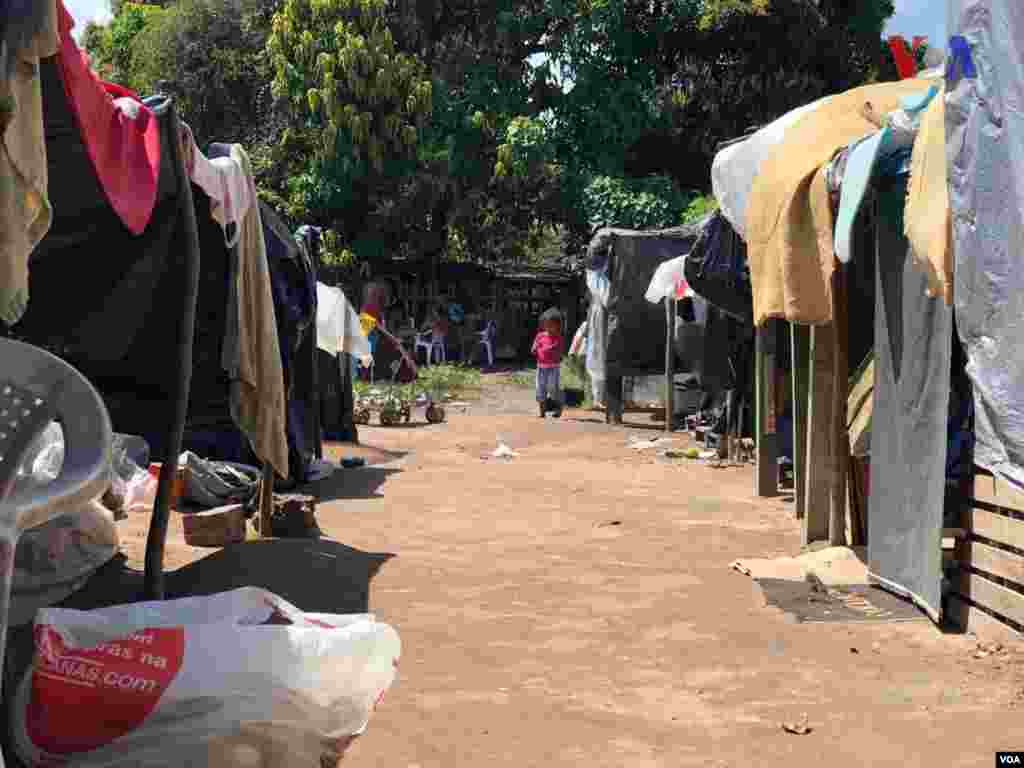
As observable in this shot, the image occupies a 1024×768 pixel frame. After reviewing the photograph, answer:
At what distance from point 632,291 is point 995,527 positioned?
11.6 metres

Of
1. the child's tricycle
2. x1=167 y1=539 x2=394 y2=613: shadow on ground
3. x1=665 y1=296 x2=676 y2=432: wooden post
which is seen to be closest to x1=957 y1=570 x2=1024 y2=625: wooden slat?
x1=167 y1=539 x2=394 y2=613: shadow on ground

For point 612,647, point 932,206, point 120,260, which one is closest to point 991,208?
point 932,206

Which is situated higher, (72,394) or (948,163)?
(948,163)

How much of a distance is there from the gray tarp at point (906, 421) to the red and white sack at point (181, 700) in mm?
3562

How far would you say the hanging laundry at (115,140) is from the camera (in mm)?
4258

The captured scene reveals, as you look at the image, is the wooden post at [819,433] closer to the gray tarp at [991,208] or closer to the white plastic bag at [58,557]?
the gray tarp at [991,208]

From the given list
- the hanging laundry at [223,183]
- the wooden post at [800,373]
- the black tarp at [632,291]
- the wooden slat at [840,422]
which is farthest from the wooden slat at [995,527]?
the black tarp at [632,291]

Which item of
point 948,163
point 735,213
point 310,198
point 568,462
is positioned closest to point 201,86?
point 310,198

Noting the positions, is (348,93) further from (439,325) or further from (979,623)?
(979,623)

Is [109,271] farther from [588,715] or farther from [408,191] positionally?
[408,191]

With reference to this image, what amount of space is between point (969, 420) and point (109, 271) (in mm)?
4454

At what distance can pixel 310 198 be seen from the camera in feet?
77.8

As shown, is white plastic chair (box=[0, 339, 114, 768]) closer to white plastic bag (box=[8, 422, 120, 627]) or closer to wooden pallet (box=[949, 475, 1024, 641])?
white plastic bag (box=[8, 422, 120, 627])

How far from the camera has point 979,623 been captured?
211 inches
